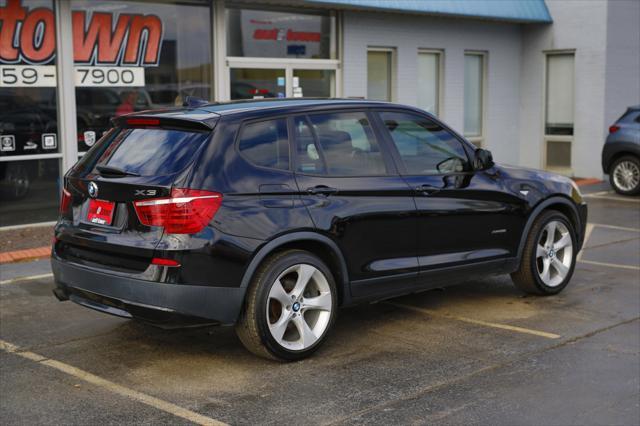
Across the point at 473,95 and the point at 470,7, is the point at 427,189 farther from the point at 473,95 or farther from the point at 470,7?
the point at 473,95

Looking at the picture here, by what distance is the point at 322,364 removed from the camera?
583cm

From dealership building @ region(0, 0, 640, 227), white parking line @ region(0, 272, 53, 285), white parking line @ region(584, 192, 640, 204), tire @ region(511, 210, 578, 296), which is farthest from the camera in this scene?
white parking line @ region(584, 192, 640, 204)

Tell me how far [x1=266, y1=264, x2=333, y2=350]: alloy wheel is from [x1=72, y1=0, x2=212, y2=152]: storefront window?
23.4 ft

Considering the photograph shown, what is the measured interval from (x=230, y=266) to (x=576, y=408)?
2241mm

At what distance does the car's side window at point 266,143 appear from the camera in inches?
228

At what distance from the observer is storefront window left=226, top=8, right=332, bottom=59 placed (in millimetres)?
13938

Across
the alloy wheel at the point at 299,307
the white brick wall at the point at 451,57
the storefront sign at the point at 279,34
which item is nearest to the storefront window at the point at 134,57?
the storefront sign at the point at 279,34

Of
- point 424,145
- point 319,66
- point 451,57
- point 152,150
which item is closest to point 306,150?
point 152,150

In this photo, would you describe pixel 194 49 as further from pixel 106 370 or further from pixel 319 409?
pixel 319 409

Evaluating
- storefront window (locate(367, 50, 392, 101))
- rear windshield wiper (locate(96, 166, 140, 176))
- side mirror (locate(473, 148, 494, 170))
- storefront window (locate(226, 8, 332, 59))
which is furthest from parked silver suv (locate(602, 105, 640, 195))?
rear windshield wiper (locate(96, 166, 140, 176))

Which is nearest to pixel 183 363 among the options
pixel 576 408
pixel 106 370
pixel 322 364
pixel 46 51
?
pixel 106 370

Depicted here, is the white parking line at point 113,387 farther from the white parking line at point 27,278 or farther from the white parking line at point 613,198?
the white parking line at point 613,198

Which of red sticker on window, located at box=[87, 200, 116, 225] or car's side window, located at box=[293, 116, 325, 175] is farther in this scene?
car's side window, located at box=[293, 116, 325, 175]

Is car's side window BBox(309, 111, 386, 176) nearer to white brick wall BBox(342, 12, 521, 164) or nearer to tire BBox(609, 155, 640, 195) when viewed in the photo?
white brick wall BBox(342, 12, 521, 164)
